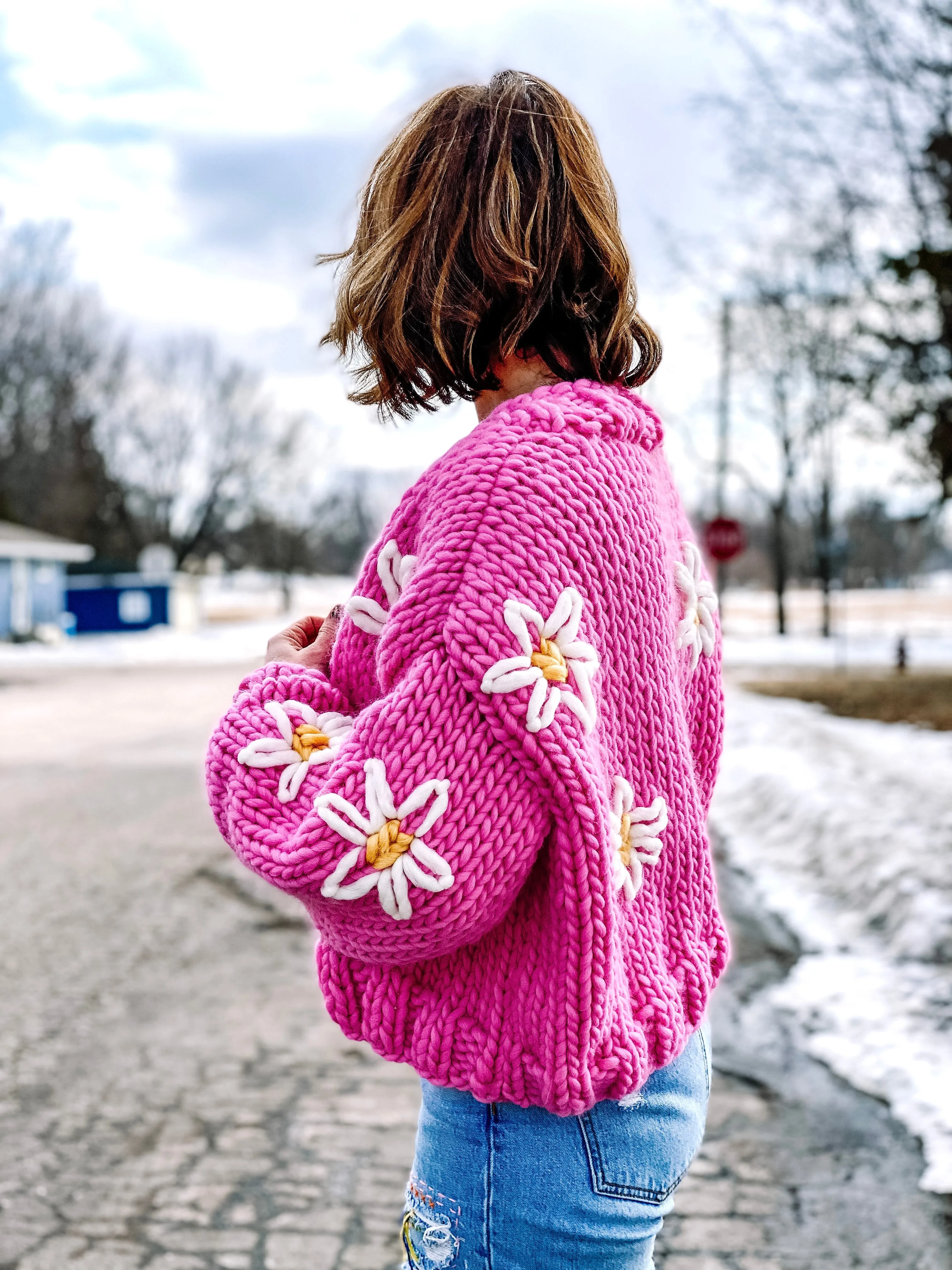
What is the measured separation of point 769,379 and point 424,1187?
30.0 metres

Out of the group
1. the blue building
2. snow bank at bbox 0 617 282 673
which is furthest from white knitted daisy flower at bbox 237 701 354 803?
the blue building

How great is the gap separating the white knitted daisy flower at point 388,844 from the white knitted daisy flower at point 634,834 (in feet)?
0.76

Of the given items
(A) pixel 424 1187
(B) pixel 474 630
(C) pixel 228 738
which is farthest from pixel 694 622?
(A) pixel 424 1187

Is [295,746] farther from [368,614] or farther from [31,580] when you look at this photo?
[31,580]

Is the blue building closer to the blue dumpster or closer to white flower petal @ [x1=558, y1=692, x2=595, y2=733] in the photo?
the blue dumpster

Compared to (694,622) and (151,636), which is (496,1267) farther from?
(151,636)

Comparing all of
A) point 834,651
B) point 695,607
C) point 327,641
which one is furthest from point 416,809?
point 834,651

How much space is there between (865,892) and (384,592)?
469cm

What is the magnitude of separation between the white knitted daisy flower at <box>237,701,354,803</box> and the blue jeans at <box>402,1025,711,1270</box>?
40cm

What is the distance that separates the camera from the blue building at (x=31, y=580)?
30.5 metres

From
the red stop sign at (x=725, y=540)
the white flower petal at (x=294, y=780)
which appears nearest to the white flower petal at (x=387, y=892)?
the white flower petal at (x=294, y=780)

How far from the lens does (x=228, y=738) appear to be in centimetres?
125

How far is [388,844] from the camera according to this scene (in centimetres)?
109

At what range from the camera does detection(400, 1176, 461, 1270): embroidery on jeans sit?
124 centimetres
